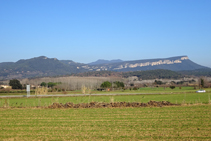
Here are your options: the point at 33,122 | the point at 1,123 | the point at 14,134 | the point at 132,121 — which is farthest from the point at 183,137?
the point at 1,123

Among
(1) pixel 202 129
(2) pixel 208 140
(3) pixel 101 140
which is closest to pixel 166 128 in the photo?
(1) pixel 202 129

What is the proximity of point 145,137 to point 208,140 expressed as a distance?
3268 millimetres

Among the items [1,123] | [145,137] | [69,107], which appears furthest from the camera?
[69,107]

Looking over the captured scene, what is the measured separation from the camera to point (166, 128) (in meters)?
16.1

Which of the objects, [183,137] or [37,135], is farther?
[37,135]

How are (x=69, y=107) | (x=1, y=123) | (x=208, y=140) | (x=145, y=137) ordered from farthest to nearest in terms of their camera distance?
(x=69, y=107) → (x=1, y=123) → (x=145, y=137) → (x=208, y=140)

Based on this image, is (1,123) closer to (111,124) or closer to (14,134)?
(14,134)

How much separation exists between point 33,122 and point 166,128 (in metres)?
10.3

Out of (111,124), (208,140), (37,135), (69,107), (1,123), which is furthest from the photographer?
(69,107)

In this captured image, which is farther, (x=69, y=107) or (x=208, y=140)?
(x=69, y=107)

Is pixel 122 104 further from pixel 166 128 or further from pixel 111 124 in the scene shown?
pixel 166 128

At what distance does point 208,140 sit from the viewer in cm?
1309

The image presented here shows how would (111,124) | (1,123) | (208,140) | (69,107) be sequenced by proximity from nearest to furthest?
(208,140) → (111,124) → (1,123) → (69,107)

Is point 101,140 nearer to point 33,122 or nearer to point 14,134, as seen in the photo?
point 14,134
